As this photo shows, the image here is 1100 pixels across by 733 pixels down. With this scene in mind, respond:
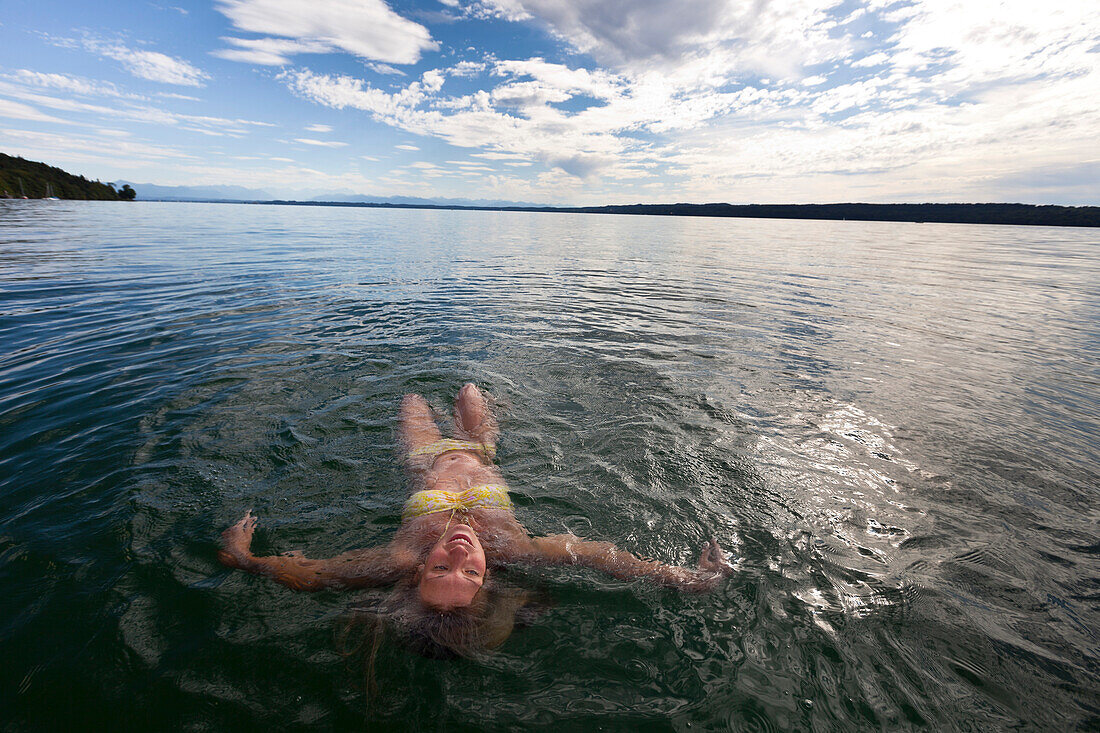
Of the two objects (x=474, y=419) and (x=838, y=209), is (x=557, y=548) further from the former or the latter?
(x=838, y=209)

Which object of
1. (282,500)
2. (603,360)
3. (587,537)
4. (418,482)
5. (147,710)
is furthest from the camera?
(603,360)

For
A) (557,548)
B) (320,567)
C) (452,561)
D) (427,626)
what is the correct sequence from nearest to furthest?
(427,626) < (452,561) < (320,567) < (557,548)

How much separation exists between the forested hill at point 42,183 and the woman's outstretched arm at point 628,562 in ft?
401

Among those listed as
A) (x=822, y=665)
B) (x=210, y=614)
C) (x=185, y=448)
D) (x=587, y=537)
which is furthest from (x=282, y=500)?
(x=822, y=665)

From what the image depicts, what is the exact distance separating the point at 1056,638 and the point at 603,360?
24.1 ft

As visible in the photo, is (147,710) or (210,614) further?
(210,614)

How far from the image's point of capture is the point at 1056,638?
3486mm

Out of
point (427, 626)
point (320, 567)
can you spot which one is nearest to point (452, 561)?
point (427, 626)

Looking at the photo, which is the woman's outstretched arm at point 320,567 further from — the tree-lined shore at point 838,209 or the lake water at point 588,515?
the tree-lined shore at point 838,209

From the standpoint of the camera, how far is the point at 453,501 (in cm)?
496

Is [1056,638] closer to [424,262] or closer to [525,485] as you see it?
[525,485]

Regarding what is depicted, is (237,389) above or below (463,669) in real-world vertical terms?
above

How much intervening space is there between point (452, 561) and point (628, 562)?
1.76 m

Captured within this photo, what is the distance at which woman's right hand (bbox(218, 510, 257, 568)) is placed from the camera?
4.11 metres
